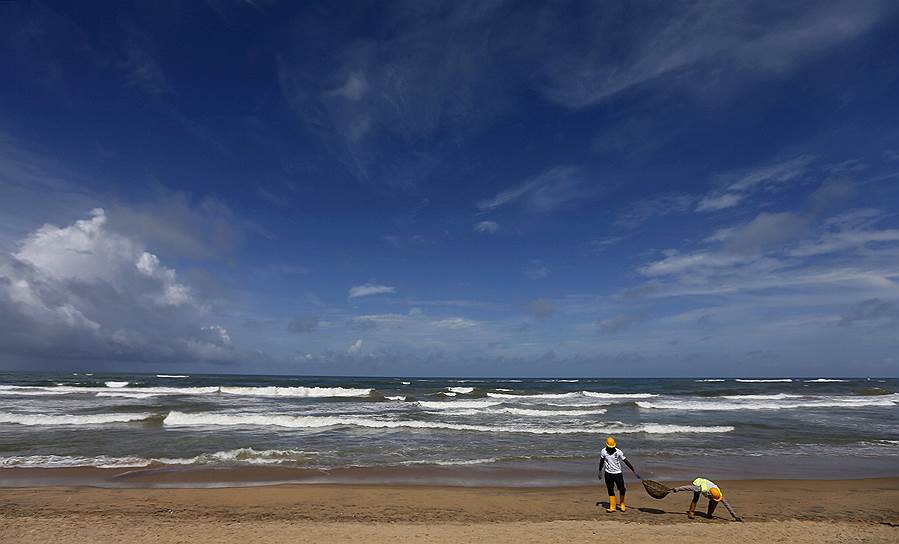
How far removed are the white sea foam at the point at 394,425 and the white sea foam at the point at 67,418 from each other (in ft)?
6.56

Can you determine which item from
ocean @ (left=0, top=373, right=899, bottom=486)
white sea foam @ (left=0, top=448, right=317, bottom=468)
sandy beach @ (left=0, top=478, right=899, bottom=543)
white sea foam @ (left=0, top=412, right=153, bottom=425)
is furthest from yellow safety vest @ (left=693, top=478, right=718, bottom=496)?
white sea foam @ (left=0, top=412, right=153, bottom=425)

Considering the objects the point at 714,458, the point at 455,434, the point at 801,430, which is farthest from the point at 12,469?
the point at 801,430

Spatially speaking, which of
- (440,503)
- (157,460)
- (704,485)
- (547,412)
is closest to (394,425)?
(157,460)

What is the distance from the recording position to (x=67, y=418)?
75.9 feet

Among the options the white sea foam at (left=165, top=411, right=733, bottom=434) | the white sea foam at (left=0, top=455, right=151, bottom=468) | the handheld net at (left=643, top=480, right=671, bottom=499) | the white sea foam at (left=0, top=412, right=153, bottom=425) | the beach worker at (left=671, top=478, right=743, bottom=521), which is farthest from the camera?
the white sea foam at (left=0, top=412, right=153, bottom=425)

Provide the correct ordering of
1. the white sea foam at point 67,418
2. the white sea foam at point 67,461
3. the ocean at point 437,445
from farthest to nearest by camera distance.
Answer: the white sea foam at point 67,418, the white sea foam at point 67,461, the ocean at point 437,445

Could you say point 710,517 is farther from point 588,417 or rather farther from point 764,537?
point 588,417

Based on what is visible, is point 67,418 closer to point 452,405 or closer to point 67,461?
point 67,461

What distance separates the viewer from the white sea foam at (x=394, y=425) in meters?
21.1

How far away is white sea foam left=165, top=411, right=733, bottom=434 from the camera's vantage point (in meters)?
21.1

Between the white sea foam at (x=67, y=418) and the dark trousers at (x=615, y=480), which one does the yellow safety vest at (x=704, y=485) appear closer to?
the dark trousers at (x=615, y=480)

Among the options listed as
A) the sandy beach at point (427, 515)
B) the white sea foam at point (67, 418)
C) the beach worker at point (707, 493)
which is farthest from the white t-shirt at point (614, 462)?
the white sea foam at point (67, 418)

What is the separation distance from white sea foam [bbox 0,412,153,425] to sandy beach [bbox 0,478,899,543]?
1349cm

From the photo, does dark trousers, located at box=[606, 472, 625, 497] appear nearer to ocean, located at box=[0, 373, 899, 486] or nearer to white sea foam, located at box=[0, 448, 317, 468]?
ocean, located at box=[0, 373, 899, 486]
